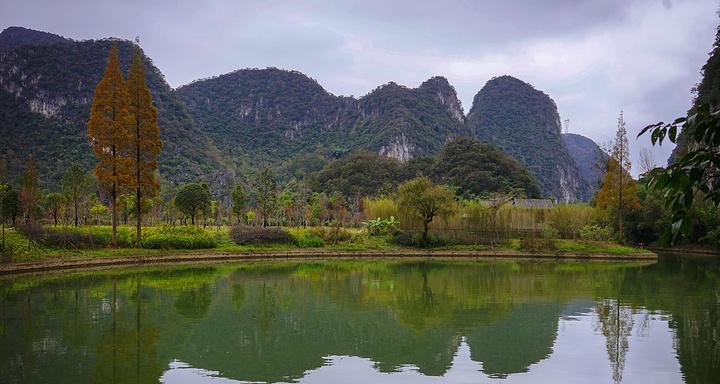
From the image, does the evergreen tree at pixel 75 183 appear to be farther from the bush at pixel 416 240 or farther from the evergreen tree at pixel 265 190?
the bush at pixel 416 240

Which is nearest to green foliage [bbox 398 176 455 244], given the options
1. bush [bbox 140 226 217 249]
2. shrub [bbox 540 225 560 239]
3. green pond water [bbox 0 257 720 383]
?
shrub [bbox 540 225 560 239]

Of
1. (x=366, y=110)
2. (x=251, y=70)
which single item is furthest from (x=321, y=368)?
(x=251, y=70)

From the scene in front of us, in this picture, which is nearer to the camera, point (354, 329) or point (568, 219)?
point (354, 329)

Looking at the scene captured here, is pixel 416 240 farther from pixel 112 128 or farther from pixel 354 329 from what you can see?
pixel 354 329

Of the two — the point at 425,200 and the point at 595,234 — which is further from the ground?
the point at 425,200

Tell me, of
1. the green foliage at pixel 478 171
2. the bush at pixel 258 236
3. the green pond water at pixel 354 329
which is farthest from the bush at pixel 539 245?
the green foliage at pixel 478 171

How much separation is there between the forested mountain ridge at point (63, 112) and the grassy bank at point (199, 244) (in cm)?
3564

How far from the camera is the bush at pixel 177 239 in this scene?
89.1 feet

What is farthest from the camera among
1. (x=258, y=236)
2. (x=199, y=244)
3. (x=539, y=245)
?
(x=539, y=245)

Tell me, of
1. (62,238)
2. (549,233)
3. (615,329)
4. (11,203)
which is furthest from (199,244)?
(615,329)

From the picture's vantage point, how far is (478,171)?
228 feet

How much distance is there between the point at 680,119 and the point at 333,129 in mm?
132284

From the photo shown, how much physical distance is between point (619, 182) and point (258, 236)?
2382 cm

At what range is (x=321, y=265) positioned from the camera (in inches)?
1041
